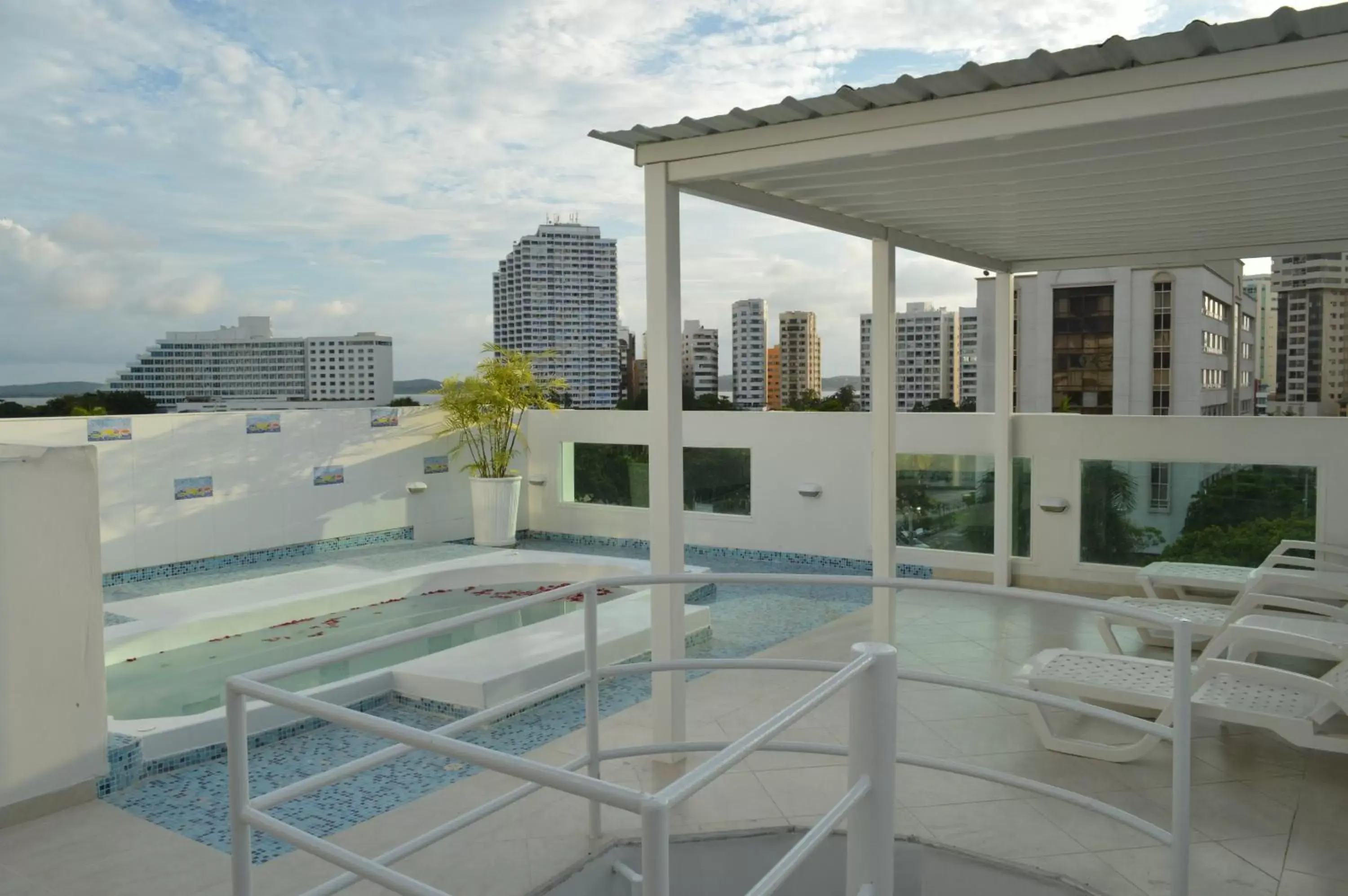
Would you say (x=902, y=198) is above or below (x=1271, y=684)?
above

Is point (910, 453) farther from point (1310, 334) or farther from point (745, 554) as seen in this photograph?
point (1310, 334)

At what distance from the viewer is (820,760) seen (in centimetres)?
462

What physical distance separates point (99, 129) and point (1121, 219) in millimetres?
20162

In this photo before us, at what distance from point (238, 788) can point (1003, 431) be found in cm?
751

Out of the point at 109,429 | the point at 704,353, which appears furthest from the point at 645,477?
the point at 704,353

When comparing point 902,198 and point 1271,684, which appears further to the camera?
point 902,198

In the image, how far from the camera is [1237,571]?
23.7ft

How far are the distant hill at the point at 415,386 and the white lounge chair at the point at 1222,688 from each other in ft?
29.8

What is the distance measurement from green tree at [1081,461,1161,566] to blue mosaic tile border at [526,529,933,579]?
151 centimetres

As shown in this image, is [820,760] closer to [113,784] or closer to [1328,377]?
[113,784]

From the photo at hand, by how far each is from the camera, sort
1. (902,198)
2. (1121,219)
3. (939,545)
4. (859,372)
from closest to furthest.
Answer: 1. (902,198)
2. (1121,219)
3. (939,545)
4. (859,372)

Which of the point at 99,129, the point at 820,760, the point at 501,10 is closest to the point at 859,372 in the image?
the point at 501,10

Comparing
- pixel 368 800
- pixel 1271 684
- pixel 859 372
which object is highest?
pixel 859 372

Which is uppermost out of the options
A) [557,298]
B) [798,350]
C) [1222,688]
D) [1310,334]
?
[557,298]
